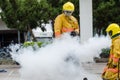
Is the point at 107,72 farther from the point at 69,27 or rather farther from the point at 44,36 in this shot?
the point at 44,36

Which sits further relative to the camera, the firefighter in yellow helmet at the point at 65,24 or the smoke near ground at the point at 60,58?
the firefighter in yellow helmet at the point at 65,24

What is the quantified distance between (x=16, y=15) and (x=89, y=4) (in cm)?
598

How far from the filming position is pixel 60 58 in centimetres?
923

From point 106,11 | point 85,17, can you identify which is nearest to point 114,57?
point 85,17

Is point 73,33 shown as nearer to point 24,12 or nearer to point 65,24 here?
point 65,24

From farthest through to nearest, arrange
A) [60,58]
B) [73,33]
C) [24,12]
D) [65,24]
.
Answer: [24,12] < [65,24] < [73,33] < [60,58]

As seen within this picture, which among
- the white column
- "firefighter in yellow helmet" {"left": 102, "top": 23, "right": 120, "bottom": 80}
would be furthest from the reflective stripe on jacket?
the white column

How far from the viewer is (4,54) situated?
20.1m

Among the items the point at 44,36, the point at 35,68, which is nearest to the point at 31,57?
the point at 35,68

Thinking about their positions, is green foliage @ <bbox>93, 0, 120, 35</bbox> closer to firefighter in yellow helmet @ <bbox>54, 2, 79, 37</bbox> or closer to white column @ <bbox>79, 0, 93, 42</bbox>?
white column @ <bbox>79, 0, 93, 42</bbox>

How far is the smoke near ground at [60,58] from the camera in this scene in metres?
8.95

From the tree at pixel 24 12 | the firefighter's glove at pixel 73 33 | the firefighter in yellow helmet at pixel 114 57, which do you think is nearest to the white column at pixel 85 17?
the tree at pixel 24 12

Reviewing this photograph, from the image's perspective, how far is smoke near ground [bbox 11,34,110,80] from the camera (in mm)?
8945

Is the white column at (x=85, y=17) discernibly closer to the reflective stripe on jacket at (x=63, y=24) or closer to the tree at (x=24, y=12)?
the tree at (x=24, y=12)
